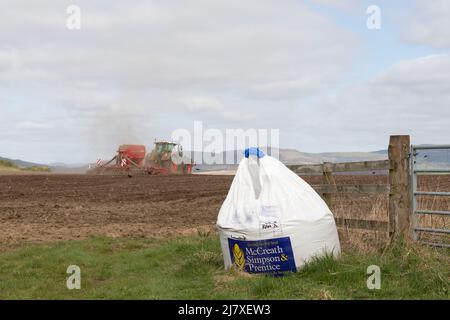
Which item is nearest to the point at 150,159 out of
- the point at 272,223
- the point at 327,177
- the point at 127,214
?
the point at 127,214

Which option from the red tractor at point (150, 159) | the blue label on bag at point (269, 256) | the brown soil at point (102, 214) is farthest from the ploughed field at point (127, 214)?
the red tractor at point (150, 159)

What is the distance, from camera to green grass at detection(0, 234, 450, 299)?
5.57m

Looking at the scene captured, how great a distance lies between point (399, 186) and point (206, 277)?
9.11 feet

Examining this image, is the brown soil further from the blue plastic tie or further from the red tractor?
the red tractor

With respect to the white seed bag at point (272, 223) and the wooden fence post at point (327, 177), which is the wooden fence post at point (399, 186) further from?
the wooden fence post at point (327, 177)

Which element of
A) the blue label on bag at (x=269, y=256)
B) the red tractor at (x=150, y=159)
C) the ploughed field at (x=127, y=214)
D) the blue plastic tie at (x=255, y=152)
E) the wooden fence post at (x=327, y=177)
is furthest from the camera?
the red tractor at (x=150, y=159)

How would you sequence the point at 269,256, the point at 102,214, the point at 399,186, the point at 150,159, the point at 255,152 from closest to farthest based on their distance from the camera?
the point at 269,256 < the point at 399,186 < the point at 255,152 < the point at 102,214 < the point at 150,159

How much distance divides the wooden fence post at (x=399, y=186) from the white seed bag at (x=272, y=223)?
87cm

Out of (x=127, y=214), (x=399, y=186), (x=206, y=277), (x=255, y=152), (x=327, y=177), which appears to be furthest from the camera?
(x=127, y=214)

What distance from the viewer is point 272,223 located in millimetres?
6367

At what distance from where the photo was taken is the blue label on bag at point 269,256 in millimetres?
6305

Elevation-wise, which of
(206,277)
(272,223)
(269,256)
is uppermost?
(272,223)

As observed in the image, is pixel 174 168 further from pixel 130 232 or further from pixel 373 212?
pixel 373 212

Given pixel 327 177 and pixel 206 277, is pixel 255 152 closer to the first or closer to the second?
pixel 327 177
